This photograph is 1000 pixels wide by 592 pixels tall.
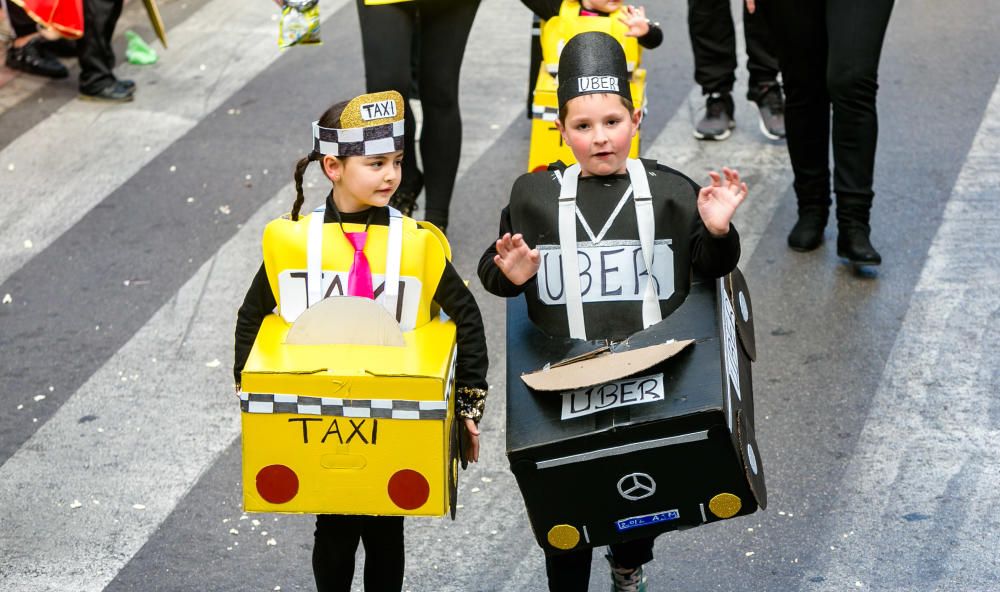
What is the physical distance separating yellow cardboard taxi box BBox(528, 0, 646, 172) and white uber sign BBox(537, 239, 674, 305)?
7.04ft

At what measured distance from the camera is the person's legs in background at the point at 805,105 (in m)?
6.10

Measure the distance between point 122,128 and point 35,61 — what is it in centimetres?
108

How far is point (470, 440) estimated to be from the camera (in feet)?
12.7

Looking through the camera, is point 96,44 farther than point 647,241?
Yes

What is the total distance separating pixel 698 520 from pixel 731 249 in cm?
67

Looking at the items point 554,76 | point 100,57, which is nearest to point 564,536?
point 554,76

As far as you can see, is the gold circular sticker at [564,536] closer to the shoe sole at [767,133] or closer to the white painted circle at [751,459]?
the white painted circle at [751,459]

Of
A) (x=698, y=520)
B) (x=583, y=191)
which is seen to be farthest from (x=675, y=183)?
(x=698, y=520)

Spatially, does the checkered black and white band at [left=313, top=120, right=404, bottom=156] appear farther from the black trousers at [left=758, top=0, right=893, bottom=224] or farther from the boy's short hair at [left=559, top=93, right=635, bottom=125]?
the black trousers at [left=758, top=0, right=893, bottom=224]

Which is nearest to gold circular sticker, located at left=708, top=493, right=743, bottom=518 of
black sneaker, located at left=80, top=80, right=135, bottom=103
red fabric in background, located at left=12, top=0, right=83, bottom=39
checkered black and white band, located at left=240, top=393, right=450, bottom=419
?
checkered black and white band, located at left=240, top=393, right=450, bottom=419

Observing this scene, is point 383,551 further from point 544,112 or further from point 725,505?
point 544,112

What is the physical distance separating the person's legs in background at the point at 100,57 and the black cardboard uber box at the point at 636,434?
18.3ft

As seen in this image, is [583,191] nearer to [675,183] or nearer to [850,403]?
[675,183]

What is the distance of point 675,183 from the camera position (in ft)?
12.2
